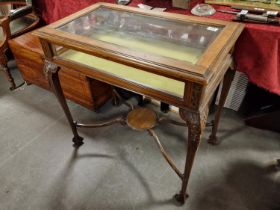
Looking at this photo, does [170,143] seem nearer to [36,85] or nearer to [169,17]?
[169,17]

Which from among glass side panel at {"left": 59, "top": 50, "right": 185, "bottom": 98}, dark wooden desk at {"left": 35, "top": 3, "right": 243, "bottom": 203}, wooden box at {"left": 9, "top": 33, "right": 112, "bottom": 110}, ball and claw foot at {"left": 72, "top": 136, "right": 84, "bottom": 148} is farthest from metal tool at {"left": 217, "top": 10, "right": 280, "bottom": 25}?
ball and claw foot at {"left": 72, "top": 136, "right": 84, "bottom": 148}

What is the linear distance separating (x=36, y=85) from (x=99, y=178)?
1.18m

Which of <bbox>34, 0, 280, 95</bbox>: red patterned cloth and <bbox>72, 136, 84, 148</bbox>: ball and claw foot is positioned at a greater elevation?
<bbox>34, 0, 280, 95</bbox>: red patterned cloth

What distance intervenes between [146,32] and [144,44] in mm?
87

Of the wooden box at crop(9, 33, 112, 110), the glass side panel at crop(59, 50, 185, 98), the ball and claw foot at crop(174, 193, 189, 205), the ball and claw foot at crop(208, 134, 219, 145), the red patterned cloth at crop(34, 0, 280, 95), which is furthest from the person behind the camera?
the wooden box at crop(9, 33, 112, 110)

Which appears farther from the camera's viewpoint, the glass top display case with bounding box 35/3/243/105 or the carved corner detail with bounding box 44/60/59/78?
the carved corner detail with bounding box 44/60/59/78

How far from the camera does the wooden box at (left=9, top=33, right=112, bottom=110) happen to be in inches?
64.3

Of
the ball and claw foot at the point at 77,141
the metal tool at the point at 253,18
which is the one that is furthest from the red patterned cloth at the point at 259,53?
the ball and claw foot at the point at 77,141

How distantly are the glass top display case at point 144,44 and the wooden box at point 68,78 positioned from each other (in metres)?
0.53

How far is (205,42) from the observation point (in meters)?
0.89

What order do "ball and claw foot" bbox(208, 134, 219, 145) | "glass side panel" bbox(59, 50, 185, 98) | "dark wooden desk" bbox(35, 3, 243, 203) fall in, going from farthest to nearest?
"ball and claw foot" bbox(208, 134, 219, 145), "glass side panel" bbox(59, 50, 185, 98), "dark wooden desk" bbox(35, 3, 243, 203)

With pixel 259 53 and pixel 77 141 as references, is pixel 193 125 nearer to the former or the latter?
pixel 259 53

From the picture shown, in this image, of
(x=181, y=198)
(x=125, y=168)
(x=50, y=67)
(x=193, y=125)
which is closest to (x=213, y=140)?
(x=181, y=198)

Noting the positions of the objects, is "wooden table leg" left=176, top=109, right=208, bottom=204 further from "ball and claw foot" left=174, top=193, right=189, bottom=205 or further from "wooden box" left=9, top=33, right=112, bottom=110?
"wooden box" left=9, top=33, right=112, bottom=110
